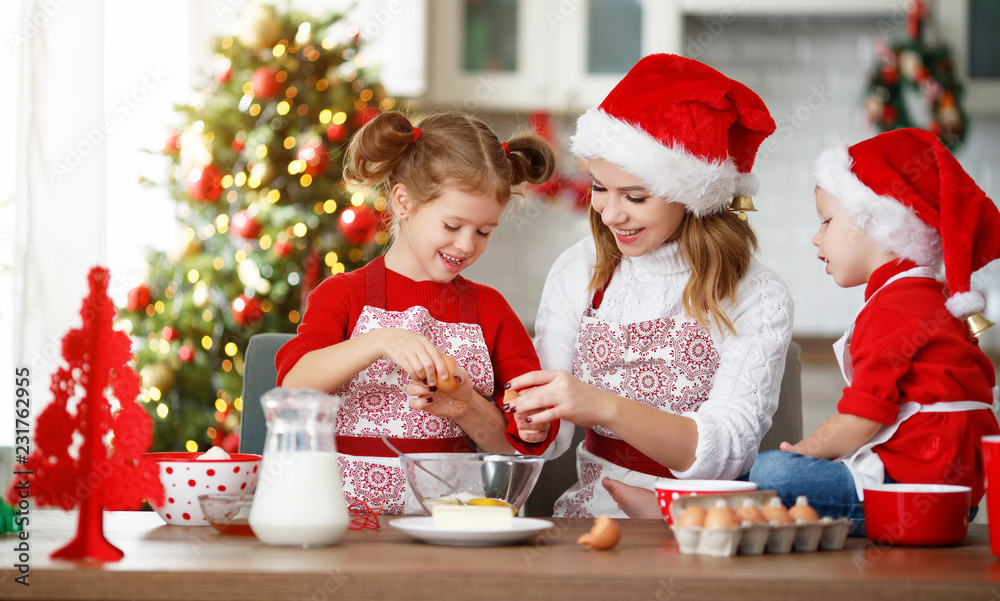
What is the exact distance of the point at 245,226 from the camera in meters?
2.90

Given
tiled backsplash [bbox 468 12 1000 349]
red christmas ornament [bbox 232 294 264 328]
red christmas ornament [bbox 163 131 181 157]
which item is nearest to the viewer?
red christmas ornament [bbox 232 294 264 328]

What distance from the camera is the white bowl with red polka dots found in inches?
42.3

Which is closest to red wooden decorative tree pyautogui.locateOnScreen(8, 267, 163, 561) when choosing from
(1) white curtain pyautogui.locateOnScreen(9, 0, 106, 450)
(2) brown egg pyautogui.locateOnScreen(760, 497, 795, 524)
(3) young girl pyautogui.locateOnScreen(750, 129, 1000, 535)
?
(2) brown egg pyautogui.locateOnScreen(760, 497, 795, 524)

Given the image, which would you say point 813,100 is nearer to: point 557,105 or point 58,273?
point 557,105

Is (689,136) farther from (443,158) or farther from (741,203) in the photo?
(443,158)

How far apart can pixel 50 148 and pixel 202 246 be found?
0.81 meters

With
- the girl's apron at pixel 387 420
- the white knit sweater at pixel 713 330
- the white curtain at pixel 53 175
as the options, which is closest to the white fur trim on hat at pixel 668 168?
the white knit sweater at pixel 713 330

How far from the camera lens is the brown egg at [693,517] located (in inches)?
36.7

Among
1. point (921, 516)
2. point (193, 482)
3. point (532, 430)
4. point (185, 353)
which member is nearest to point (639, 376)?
point (532, 430)

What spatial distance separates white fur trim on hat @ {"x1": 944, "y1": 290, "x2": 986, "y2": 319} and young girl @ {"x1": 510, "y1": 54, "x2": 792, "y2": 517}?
0.37 meters

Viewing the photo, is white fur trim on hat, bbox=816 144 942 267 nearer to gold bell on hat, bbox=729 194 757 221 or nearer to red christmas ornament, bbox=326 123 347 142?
gold bell on hat, bbox=729 194 757 221

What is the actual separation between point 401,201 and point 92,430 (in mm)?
862

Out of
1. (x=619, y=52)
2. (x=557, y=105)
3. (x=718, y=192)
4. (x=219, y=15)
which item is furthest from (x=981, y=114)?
(x=219, y=15)

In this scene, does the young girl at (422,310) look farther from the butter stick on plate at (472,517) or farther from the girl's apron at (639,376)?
the butter stick on plate at (472,517)
